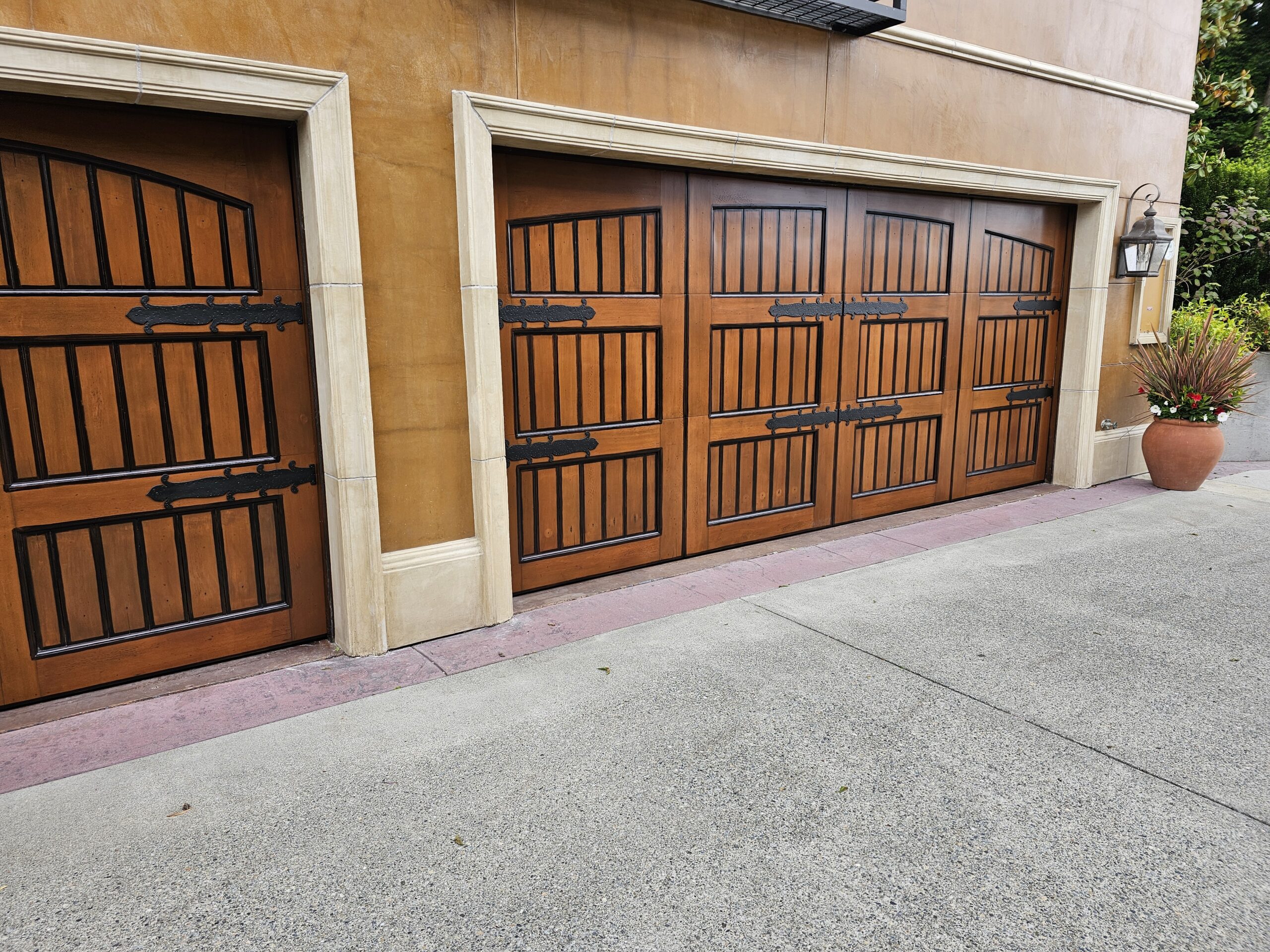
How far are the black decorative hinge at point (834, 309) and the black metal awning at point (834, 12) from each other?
1.78 meters

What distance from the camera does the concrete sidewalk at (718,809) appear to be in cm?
236

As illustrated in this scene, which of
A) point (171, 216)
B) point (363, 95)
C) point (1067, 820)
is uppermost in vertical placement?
point (363, 95)

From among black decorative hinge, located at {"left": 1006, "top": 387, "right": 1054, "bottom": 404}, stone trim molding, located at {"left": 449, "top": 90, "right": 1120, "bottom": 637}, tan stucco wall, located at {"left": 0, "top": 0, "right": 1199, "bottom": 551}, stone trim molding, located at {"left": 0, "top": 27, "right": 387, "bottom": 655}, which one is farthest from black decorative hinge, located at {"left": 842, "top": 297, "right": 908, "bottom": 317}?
stone trim molding, located at {"left": 0, "top": 27, "right": 387, "bottom": 655}

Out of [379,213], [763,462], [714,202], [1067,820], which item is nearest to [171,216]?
[379,213]

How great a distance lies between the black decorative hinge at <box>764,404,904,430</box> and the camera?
237 inches

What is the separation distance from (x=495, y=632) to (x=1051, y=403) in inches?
242

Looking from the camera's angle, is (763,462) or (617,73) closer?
(617,73)

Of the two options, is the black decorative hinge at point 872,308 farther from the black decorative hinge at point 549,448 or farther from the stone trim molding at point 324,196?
the stone trim molding at point 324,196

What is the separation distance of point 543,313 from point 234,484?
1911 mm

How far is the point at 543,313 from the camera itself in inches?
189

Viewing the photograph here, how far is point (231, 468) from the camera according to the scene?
12.9ft

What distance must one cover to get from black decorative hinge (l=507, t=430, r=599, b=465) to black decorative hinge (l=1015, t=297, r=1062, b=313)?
4.55 metres

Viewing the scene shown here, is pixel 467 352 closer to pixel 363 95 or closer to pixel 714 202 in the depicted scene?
pixel 363 95

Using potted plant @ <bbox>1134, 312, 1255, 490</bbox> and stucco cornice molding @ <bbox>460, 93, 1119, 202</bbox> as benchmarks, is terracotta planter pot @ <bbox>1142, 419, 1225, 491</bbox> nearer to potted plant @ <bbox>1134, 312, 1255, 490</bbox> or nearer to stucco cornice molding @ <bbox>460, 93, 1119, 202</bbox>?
potted plant @ <bbox>1134, 312, 1255, 490</bbox>
